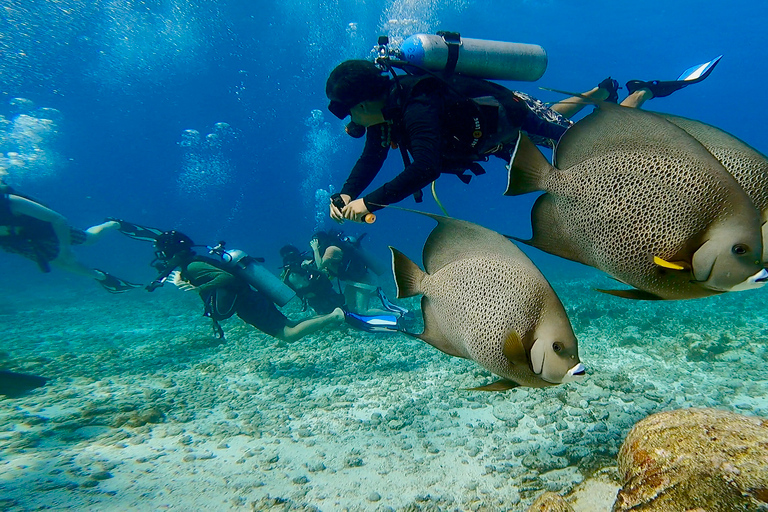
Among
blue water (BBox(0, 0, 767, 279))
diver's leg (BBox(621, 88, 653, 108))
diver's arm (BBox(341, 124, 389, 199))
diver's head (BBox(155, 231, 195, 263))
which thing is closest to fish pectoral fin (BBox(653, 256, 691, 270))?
diver's arm (BBox(341, 124, 389, 199))

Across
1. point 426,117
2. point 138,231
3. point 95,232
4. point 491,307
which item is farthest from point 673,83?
point 95,232

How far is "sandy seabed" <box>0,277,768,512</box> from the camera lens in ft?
8.30

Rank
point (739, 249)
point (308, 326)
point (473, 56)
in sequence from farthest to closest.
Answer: point (308, 326) → point (473, 56) → point (739, 249)

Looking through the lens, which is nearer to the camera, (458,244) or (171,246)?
(458,244)

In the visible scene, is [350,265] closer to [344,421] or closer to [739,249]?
[344,421]

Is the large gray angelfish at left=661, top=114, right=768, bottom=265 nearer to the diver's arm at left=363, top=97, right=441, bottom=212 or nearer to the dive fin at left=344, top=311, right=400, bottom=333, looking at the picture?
the diver's arm at left=363, top=97, right=441, bottom=212

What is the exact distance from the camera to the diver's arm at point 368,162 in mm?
3367

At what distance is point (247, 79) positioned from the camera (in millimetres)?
46469

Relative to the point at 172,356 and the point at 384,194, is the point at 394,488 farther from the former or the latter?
the point at 172,356

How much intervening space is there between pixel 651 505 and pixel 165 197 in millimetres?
114344

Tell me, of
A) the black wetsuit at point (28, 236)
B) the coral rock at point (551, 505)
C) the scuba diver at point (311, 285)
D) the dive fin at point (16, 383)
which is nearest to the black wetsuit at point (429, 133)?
the coral rock at point (551, 505)

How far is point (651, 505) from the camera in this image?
1.43 m

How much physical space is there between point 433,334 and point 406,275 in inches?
12.7

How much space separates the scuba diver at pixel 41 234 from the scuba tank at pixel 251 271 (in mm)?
3375
